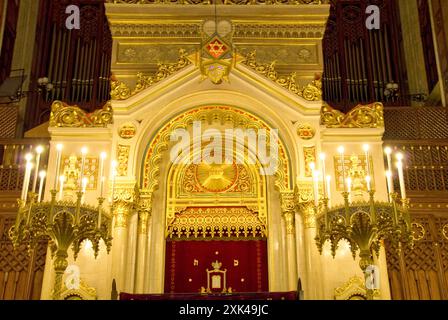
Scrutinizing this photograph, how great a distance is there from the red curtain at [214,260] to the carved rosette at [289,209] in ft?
1.76

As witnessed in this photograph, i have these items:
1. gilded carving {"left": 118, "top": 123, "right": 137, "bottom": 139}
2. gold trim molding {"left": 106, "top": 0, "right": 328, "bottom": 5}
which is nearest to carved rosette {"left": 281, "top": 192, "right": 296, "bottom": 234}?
gilded carving {"left": 118, "top": 123, "right": 137, "bottom": 139}

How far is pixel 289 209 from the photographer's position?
8492 mm

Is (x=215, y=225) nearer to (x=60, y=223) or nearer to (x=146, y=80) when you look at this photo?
(x=146, y=80)

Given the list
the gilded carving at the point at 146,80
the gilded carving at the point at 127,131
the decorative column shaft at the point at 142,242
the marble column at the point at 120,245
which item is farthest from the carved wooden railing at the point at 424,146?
the marble column at the point at 120,245

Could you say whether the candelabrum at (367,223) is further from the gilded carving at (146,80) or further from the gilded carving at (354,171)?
the gilded carving at (146,80)

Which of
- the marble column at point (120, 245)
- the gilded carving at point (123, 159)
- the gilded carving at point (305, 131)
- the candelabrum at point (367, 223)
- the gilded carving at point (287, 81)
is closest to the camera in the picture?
the candelabrum at point (367, 223)

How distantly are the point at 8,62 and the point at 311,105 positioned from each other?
322 inches

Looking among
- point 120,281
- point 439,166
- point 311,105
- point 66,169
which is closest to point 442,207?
point 439,166

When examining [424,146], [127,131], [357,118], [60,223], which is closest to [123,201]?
[127,131]

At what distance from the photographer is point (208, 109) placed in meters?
9.27

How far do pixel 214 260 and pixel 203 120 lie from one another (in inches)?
90.6

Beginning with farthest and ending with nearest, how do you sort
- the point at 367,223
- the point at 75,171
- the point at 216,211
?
the point at 216,211
the point at 75,171
the point at 367,223

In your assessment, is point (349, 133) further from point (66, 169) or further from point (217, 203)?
point (66, 169)

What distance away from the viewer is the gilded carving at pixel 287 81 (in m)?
8.93
